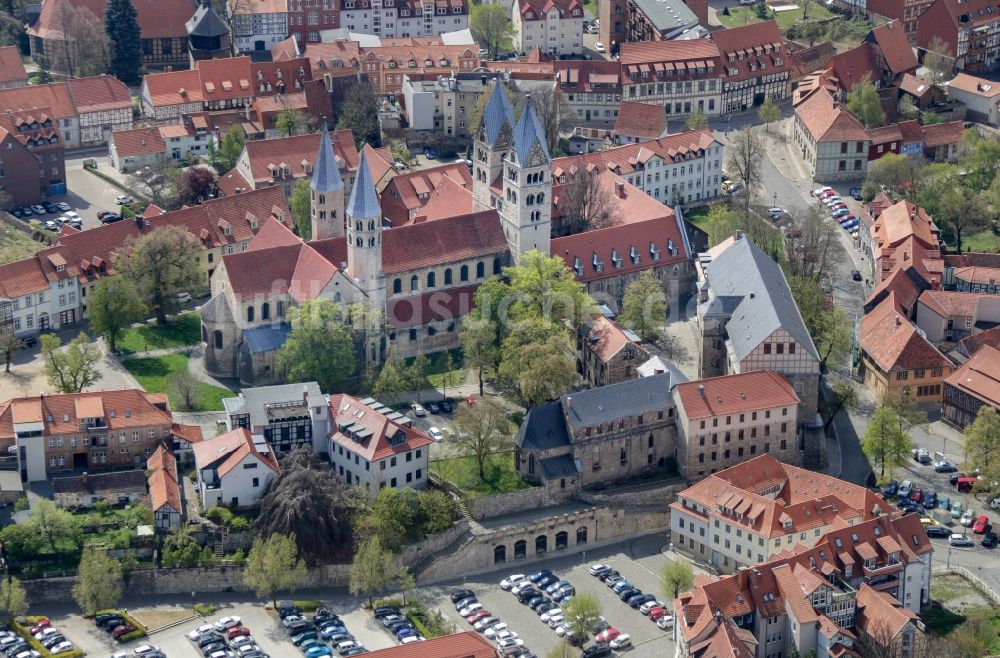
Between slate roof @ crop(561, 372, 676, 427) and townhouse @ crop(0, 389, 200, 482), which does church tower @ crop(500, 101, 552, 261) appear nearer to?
slate roof @ crop(561, 372, 676, 427)

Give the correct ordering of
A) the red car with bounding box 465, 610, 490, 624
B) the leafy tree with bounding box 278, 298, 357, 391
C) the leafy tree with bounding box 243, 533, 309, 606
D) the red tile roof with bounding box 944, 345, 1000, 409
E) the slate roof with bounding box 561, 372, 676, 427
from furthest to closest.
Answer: the red tile roof with bounding box 944, 345, 1000, 409 → the leafy tree with bounding box 278, 298, 357, 391 → the slate roof with bounding box 561, 372, 676, 427 → the red car with bounding box 465, 610, 490, 624 → the leafy tree with bounding box 243, 533, 309, 606

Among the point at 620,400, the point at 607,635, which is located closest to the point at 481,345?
the point at 620,400

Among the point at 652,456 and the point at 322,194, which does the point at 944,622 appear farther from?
the point at 322,194

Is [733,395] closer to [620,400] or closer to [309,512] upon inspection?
[620,400]

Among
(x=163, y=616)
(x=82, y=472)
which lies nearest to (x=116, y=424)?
(x=82, y=472)

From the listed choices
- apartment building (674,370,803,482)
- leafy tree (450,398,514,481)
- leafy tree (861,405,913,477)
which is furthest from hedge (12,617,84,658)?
leafy tree (861,405,913,477)
